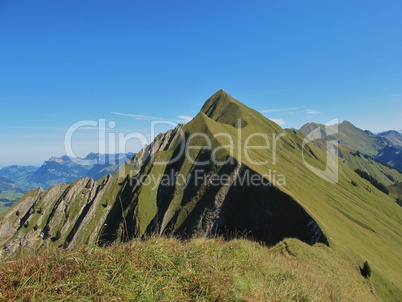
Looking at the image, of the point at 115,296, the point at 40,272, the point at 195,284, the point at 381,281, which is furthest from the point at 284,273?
the point at 381,281

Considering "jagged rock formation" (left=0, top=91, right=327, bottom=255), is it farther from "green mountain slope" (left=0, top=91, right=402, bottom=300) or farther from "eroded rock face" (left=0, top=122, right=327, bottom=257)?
"green mountain slope" (left=0, top=91, right=402, bottom=300)

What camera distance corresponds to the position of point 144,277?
21.6 ft

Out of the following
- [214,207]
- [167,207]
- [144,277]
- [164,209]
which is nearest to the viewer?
[144,277]

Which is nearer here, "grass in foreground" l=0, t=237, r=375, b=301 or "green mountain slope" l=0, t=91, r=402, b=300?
"grass in foreground" l=0, t=237, r=375, b=301

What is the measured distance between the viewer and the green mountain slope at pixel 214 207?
49.3 m

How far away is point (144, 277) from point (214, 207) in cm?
7729

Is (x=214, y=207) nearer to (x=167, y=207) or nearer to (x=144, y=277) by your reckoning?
(x=167, y=207)

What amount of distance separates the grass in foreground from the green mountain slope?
0.67m

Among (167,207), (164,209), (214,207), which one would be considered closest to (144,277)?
(214,207)

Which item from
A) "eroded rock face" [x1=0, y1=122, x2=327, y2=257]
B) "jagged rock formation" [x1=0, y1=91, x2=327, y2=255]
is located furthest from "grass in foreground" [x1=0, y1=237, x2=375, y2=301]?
"jagged rock formation" [x1=0, y1=91, x2=327, y2=255]

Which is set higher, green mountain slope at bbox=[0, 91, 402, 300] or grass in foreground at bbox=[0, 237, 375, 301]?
grass in foreground at bbox=[0, 237, 375, 301]

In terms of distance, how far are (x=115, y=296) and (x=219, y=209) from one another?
77.4 metres

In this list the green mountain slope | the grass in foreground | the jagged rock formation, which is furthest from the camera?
the jagged rock formation

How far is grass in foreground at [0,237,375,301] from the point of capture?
566 centimetres
